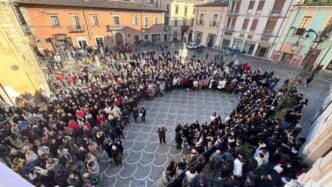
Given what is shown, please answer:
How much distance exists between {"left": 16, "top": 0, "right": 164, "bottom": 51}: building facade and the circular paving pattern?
48.9 ft

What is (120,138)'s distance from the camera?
7.95m

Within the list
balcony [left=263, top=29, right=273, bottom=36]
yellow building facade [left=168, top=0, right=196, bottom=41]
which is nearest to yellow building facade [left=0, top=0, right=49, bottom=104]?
balcony [left=263, top=29, right=273, bottom=36]

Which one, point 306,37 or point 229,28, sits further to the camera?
point 229,28

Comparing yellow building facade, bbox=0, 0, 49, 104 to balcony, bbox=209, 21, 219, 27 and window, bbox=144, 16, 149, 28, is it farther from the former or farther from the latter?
balcony, bbox=209, 21, 219, 27

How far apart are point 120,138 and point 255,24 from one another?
23.4m

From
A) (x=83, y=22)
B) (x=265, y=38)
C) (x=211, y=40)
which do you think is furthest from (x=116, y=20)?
(x=265, y=38)

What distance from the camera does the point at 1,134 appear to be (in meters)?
6.61

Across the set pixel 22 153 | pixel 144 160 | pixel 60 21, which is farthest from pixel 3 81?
pixel 60 21

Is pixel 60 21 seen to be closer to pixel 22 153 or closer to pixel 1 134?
pixel 1 134

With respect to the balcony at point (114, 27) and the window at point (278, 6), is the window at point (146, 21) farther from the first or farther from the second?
the window at point (278, 6)

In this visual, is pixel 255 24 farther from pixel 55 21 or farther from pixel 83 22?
pixel 55 21

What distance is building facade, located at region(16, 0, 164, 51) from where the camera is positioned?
53.8 feet

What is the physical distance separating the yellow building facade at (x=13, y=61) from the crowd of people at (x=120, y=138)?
1.71 m

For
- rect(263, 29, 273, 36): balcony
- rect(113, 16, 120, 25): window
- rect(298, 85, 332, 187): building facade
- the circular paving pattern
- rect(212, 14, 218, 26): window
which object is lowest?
the circular paving pattern
